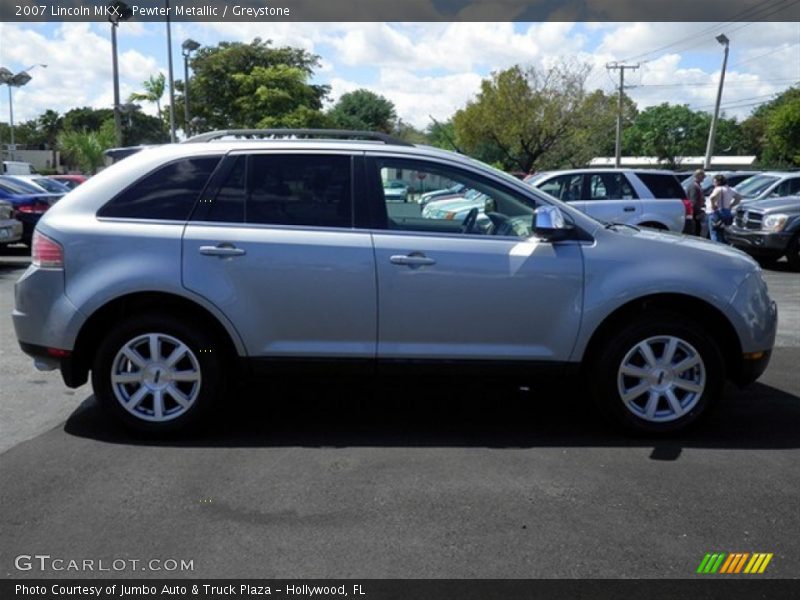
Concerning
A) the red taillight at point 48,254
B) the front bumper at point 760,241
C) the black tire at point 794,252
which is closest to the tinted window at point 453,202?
the red taillight at point 48,254

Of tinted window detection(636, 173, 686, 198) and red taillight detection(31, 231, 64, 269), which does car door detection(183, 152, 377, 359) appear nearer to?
red taillight detection(31, 231, 64, 269)

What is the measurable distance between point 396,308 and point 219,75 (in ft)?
158

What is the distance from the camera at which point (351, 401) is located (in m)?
6.02

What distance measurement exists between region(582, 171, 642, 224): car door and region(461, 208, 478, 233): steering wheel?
8.49 meters

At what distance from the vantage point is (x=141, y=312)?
16.8ft

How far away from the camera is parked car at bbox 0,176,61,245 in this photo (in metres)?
16.3

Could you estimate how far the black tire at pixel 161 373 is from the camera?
5035 millimetres

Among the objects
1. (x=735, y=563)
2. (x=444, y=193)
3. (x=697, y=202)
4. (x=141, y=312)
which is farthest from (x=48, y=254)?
(x=697, y=202)

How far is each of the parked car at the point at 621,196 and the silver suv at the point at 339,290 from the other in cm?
841

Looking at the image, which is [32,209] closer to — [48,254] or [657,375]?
[48,254]

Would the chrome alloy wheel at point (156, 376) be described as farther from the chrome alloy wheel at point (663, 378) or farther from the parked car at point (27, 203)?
the parked car at point (27, 203)

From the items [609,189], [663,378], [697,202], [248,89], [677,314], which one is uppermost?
[248,89]

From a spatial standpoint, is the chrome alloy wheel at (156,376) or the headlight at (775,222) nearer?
the chrome alloy wheel at (156,376)
